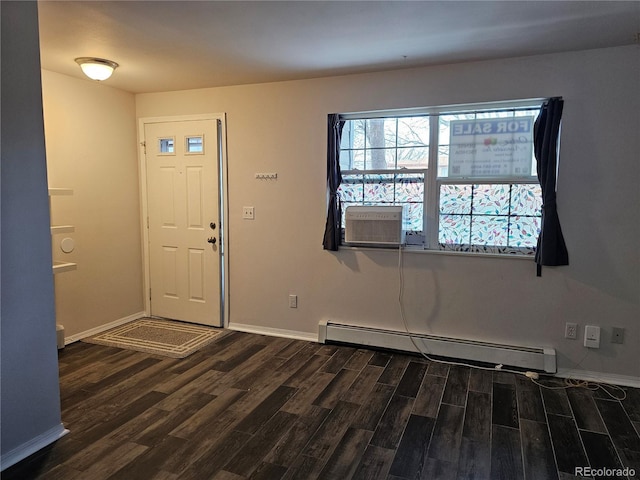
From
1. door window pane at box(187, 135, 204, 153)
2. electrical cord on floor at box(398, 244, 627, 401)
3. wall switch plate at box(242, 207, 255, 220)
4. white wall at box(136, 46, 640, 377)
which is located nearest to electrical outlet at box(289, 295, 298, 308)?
white wall at box(136, 46, 640, 377)

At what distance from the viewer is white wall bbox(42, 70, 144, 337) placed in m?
3.60

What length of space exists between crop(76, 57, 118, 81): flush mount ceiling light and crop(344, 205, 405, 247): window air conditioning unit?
2.16 m

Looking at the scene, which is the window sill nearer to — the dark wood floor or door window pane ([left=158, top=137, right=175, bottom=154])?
the dark wood floor

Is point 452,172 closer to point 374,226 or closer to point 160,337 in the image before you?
point 374,226

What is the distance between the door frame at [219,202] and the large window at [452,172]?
3.88 ft

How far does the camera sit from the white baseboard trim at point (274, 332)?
3.89 metres

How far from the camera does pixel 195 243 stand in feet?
13.9

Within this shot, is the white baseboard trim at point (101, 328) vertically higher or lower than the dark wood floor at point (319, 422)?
higher

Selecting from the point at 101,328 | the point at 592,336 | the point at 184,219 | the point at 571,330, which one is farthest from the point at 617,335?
the point at 101,328

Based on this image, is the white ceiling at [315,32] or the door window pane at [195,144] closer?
the white ceiling at [315,32]

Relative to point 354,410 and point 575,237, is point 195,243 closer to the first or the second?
point 354,410

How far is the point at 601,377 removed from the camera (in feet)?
10.0

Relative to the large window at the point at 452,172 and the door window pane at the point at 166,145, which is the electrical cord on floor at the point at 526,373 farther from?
the door window pane at the point at 166,145

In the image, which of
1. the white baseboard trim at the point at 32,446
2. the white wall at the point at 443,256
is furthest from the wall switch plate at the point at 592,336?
the white baseboard trim at the point at 32,446
